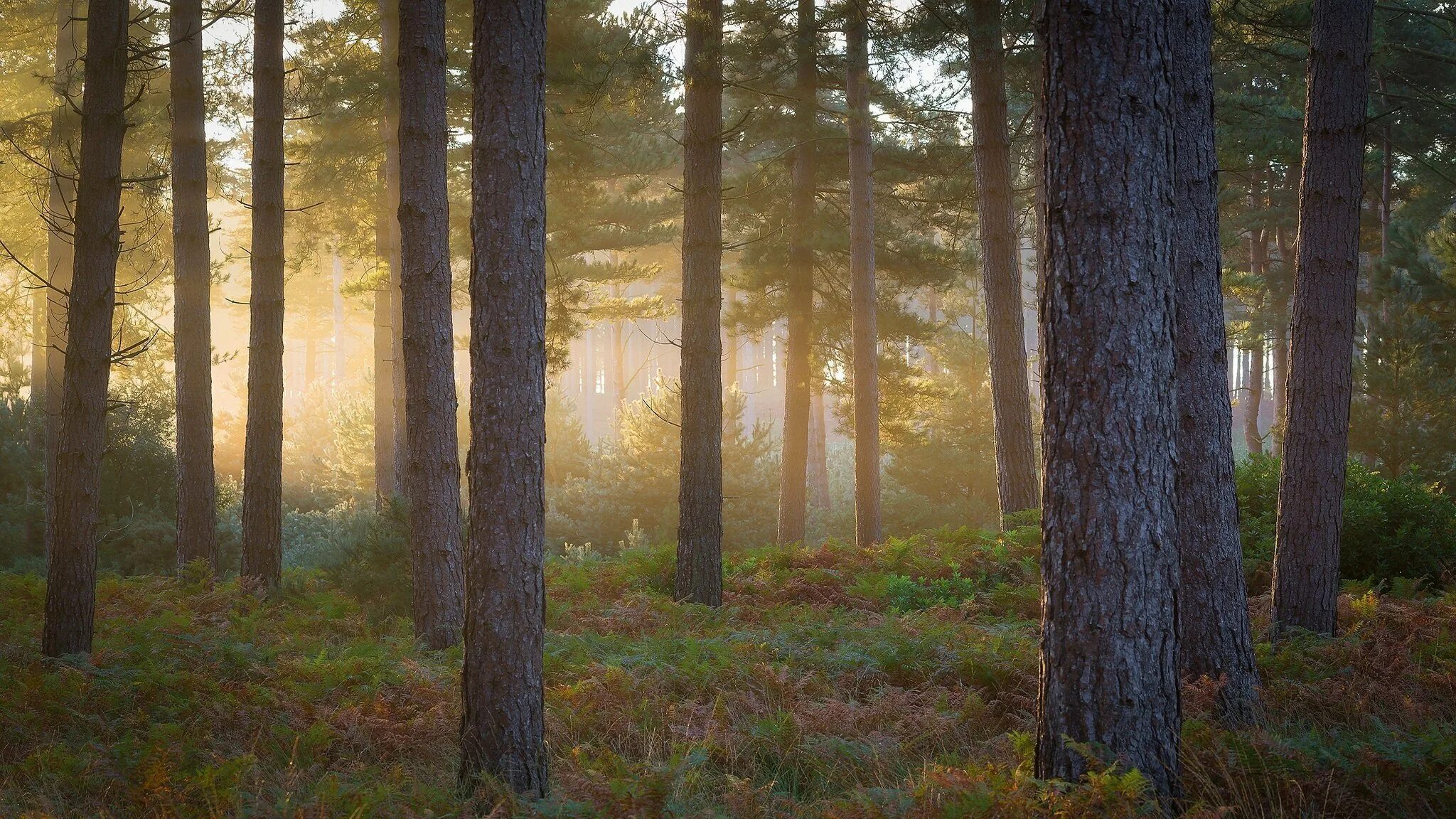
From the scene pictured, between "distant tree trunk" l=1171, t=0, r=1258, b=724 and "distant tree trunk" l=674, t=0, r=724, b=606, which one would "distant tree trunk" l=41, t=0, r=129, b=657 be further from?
"distant tree trunk" l=1171, t=0, r=1258, b=724

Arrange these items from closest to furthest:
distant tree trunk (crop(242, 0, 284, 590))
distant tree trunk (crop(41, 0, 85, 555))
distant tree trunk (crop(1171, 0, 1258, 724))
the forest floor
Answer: the forest floor, distant tree trunk (crop(1171, 0, 1258, 724)), distant tree trunk (crop(242, 0, 284, 590)), distant tree trunk (crop(41, 0, 85, 555))

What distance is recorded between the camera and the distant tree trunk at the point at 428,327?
8.05 meters

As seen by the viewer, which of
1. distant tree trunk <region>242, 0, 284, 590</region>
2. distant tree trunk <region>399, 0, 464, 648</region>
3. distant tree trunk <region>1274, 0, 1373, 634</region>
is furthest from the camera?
distant tree trunk <region>242, 0, 284, 590</region>

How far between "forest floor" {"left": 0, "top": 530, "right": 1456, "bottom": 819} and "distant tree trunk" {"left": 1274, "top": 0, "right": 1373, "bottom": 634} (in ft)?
1.79

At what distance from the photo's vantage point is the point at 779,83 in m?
17.2

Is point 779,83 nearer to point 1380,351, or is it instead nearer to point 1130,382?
point 1380,351

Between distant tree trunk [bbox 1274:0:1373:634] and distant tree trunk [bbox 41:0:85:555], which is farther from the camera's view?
distant tree trunk [bbox 41:0:85:555]

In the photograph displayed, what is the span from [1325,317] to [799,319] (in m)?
9.86

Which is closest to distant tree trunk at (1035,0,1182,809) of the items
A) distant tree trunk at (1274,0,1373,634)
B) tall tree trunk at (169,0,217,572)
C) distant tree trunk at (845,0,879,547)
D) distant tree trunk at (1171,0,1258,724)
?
distant tree trunk at (1171,0,1258,724)

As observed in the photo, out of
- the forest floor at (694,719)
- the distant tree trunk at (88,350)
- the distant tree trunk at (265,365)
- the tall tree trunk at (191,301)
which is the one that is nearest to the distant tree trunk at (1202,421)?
the forest floor at (694,719)

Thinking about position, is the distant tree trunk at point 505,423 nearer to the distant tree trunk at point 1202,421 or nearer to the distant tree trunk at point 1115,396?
the distant tree trunk at point 1115,396

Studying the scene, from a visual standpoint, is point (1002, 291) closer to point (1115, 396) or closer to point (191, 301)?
point (1115, 396)

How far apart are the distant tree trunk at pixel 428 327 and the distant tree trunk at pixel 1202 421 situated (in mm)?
5680

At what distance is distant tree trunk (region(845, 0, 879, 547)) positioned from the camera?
15289mm
